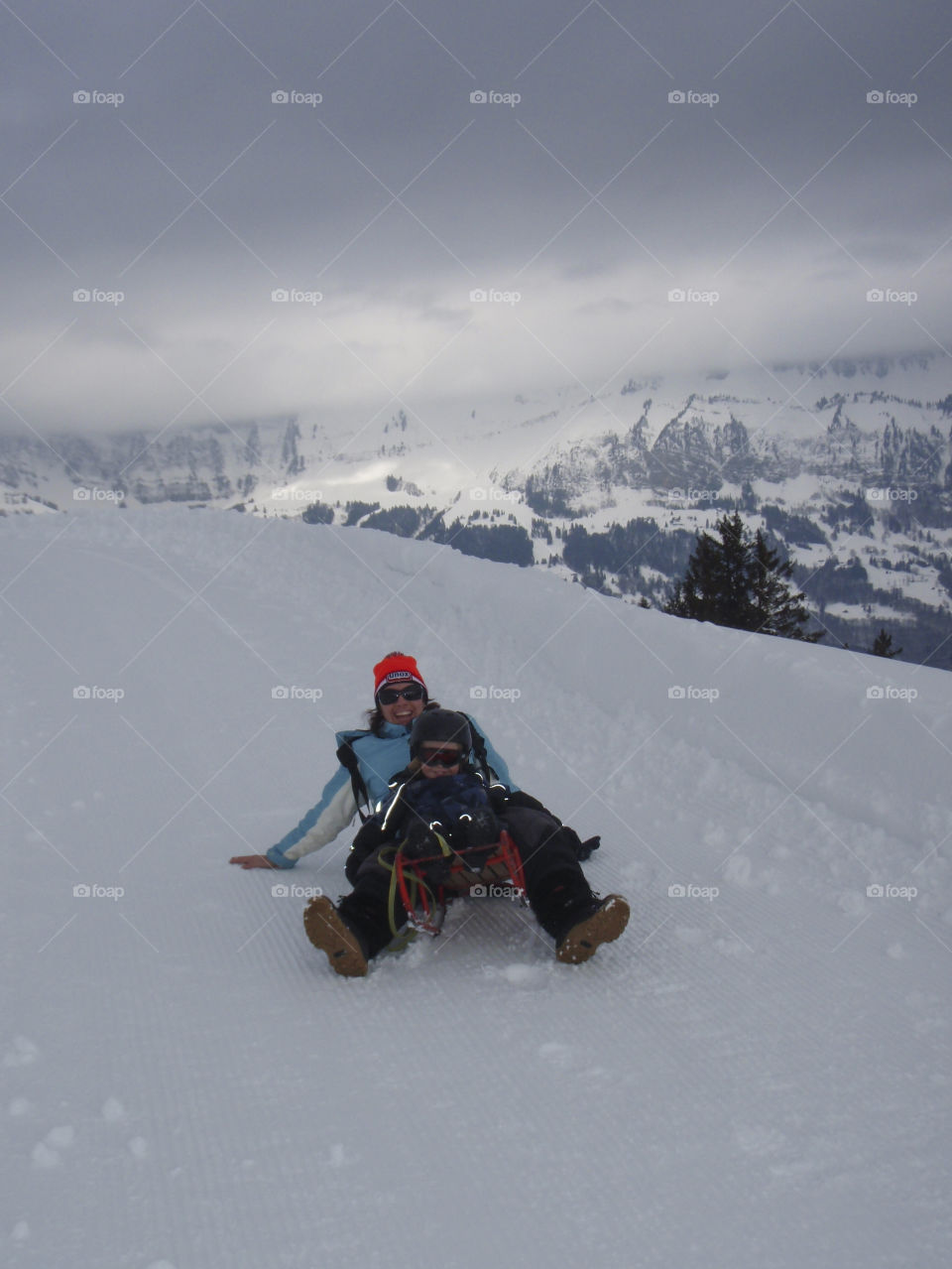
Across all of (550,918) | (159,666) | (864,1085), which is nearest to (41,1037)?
(550,918)

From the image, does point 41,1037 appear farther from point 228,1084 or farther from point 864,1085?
point 864,1085

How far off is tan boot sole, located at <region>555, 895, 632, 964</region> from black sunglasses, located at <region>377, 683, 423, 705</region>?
1471 mm

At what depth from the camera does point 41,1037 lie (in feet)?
10.3

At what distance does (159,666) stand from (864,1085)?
7716 mm

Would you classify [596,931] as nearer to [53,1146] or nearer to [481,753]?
[481,753]

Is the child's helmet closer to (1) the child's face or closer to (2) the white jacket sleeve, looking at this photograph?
(1) the child's face

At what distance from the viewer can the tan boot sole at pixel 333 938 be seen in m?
3.48

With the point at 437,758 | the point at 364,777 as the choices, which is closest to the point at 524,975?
the point at 437,758

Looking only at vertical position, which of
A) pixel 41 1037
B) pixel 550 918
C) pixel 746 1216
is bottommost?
pixel 41 1037

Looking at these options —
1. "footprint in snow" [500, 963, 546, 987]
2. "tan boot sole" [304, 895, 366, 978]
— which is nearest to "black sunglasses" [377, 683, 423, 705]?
"tan boot sole" [304, 895, 366, 978]

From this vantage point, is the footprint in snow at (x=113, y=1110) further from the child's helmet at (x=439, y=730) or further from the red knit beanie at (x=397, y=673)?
the red knit beanie at (x=397, y=673)

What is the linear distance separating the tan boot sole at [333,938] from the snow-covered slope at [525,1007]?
11 cm

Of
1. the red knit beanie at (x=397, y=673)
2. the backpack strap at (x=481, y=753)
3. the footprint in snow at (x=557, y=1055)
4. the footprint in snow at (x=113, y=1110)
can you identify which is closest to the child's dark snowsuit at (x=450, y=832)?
the backpack strap at (x=481, y=753)

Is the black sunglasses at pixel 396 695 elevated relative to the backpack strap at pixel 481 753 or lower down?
elevated
